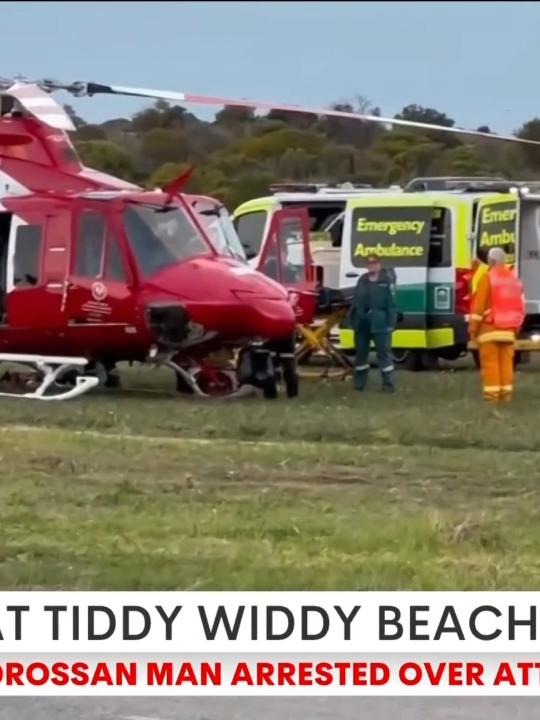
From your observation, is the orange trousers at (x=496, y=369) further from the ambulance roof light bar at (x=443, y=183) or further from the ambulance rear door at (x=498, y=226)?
the ambulance roof light bar at (x=443, y=183)

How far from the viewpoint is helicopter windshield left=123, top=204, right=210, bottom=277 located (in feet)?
51.9

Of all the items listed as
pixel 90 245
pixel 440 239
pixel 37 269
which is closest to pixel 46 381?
pixel 37 269

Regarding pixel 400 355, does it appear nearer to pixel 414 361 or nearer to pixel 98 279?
pixel 414 361

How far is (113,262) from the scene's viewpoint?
15945 mm

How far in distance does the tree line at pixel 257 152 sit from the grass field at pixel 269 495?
14.0 ft

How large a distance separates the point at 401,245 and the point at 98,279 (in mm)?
6221

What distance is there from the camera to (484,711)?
5.67 meters

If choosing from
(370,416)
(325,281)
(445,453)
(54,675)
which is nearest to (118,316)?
(370,416)

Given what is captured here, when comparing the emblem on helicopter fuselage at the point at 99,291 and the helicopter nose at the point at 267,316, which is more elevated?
the emblem on helicopter fuselage at the point at 99,291

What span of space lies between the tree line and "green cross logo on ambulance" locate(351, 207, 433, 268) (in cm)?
98

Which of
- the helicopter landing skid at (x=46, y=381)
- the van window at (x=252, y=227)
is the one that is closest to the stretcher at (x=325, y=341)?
the van window at (x=252, y=227)

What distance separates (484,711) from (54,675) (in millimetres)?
1539

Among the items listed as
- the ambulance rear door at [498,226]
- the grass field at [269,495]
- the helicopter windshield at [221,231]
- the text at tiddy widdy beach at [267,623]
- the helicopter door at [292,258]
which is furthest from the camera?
the ambulance rear door at [498,226]

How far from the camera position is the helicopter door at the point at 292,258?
61.3ft
